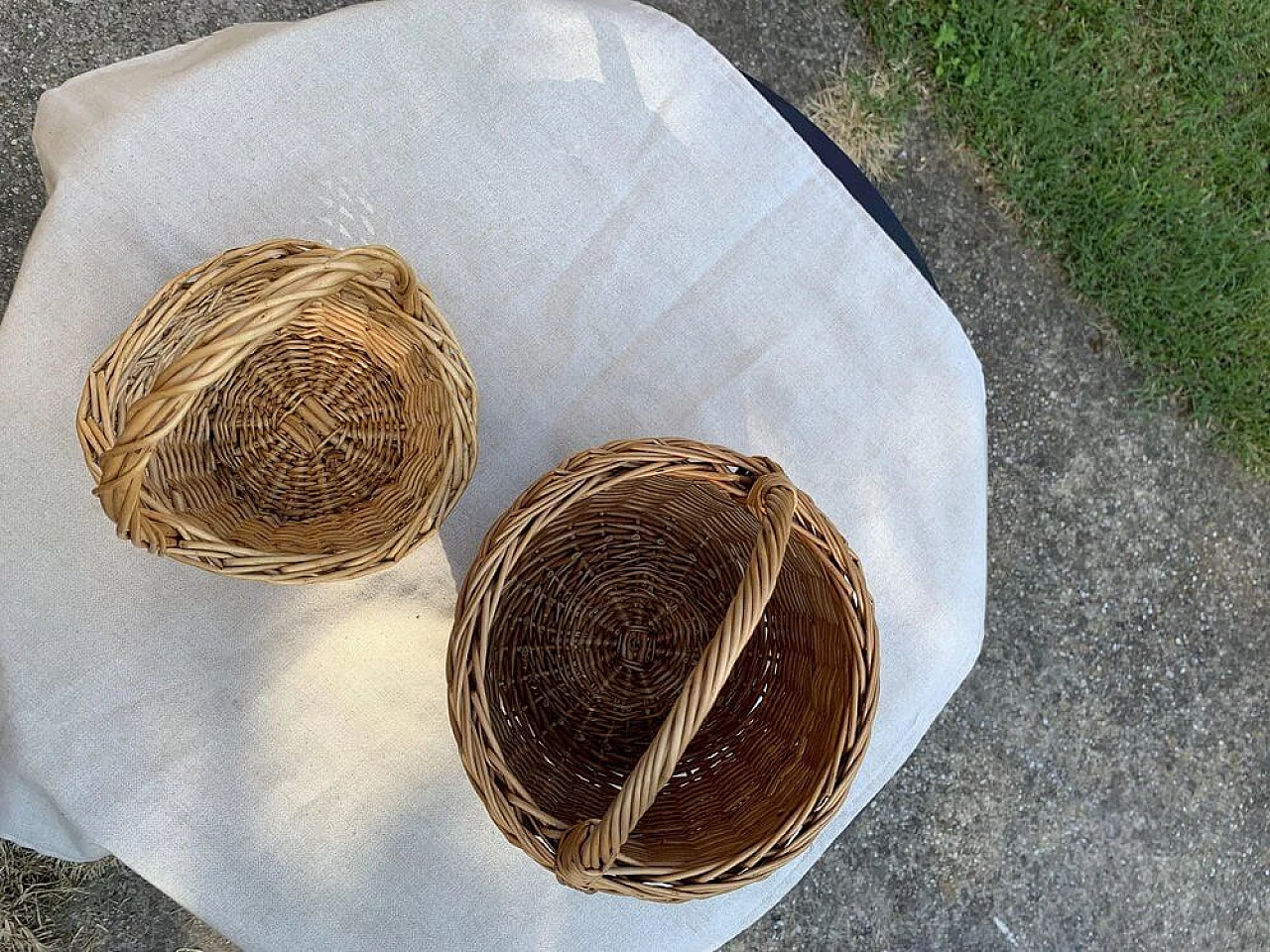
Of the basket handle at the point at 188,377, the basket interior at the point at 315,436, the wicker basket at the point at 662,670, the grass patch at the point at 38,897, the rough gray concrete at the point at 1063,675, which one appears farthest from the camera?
the rough gray concrete at the point at 1063,675

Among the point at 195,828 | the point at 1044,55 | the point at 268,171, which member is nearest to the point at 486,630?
the point at 195,828

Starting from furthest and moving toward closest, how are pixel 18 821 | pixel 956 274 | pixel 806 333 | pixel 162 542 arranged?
pixel 956 274
pixel 806 333
pixel 18 821
pixel 162 542

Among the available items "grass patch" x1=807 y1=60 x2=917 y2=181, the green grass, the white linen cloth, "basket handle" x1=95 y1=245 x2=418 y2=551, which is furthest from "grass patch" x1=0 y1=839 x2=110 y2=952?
the green grass

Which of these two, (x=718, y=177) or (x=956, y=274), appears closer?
(x=718, y=177)

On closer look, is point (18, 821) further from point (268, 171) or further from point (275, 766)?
point (268, 171)

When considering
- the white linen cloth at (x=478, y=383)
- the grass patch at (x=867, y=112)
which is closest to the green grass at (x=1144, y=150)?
the grass patch at (x=867, y=112)

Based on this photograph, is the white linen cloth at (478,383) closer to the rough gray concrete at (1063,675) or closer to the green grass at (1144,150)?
the rough gray concrete at (1063,675)

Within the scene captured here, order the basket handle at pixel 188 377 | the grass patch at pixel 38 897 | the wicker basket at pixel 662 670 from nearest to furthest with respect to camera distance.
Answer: the basket handle at pixel 188 377 < the wicker basket at pixel 662 670 < the grass patch at pixel 38 897

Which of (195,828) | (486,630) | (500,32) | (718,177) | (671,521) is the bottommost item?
(195,828)

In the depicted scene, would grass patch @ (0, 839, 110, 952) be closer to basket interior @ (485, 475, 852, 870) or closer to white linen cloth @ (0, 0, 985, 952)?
white linen cloth @ (0, 0, 985, 952)
